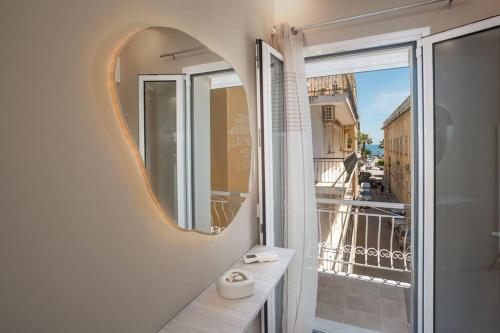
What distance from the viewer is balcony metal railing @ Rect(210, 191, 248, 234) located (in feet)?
4.41

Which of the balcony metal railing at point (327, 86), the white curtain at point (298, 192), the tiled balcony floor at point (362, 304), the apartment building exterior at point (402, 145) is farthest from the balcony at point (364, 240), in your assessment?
the balcony metal railing at point (327, 86)

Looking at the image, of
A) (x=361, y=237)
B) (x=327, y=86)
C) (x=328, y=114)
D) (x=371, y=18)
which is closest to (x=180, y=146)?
(x=371, y=18)

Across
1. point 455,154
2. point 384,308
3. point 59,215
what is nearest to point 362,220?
point 384,308

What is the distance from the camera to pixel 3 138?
0.58 m

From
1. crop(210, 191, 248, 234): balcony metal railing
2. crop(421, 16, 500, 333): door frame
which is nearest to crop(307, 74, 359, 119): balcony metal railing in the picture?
crop(421, 16, 500, 333): door frame

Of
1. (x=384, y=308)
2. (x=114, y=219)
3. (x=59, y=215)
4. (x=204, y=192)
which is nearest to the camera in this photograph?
(x=59, y=215)

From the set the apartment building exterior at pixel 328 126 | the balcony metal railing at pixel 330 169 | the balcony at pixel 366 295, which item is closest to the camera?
the balcony at pixel 366 295

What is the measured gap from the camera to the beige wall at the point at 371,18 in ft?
5.17

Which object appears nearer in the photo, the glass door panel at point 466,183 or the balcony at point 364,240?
the glass door panel at point 466,183

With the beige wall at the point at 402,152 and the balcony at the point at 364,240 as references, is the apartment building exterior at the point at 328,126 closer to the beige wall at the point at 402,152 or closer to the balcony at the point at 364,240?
the balcony at the point at 364,240

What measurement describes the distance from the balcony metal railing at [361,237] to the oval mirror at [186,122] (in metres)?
1.46

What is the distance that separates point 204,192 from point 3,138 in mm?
769

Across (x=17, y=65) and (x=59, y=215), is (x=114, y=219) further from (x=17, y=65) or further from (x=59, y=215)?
(x=17, y=65)

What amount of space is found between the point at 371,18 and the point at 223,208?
1528 millimetres
